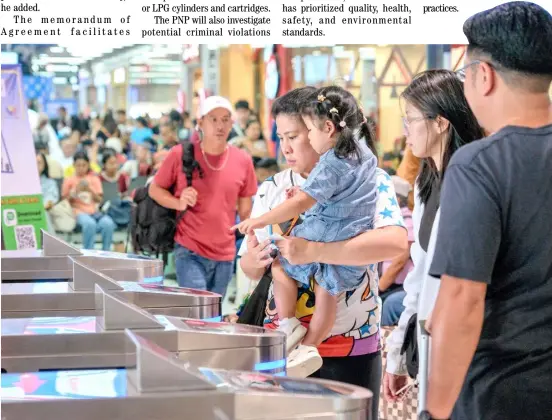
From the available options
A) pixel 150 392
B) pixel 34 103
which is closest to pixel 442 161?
pixel 150 392

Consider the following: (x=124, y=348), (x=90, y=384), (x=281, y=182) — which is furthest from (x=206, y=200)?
(x=90, y=384)

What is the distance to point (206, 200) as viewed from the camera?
5.74 metres

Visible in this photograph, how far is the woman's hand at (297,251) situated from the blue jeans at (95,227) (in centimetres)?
804

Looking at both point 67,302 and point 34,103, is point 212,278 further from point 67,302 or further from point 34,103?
point 34,103

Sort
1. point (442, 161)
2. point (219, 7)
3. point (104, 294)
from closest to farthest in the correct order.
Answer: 1. point (104, 294)
2. point (442, 161)
3. point (219, 7)

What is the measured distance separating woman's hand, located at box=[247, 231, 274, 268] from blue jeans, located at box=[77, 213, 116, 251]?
781cm

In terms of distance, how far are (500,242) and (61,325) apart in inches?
39.3

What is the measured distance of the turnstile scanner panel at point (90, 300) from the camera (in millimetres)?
2439

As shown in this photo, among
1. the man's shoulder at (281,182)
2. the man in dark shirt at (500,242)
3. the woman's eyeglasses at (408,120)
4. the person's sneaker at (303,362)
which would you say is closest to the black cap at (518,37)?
the man in dark shirt at (500,242)

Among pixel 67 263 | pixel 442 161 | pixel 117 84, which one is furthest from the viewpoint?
pixel 117 84

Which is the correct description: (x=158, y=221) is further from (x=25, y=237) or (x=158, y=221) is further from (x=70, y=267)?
(x=70, y=267)

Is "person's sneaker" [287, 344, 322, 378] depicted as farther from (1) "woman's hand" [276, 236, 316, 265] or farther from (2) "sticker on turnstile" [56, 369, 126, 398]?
(2) "sticker on turnstile" [56, 369, 126, 398]

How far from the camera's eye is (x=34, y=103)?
69.2 feet

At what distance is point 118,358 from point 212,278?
3.82m
